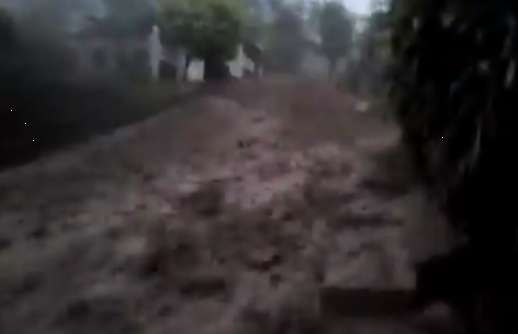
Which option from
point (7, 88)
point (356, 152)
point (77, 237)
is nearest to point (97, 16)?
point (7, 88)

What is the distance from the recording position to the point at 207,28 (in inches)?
158

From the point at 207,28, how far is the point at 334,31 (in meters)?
0.80

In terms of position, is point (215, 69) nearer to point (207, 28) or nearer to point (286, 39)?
point (207, 28)

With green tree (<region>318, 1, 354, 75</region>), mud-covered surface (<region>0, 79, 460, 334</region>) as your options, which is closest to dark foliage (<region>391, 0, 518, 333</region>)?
mud-covered surface (<region>0, 79, 460, 334</region>)

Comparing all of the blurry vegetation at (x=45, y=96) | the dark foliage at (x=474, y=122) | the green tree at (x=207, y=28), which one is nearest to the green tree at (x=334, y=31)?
the green tree at (x=207, y=28)

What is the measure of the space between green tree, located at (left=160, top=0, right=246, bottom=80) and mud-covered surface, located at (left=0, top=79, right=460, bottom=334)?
1.85ft

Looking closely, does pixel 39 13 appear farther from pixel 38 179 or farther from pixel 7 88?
pixel 38 179

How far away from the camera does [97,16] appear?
3639 millimetres

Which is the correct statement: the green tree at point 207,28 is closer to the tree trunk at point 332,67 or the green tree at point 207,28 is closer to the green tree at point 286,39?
the green tree at point 286,39

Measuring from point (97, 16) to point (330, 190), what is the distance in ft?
5.88

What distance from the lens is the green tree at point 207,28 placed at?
3910mm

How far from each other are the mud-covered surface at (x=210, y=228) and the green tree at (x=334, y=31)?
1.44ft

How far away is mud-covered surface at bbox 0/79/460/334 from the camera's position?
7.21 feet

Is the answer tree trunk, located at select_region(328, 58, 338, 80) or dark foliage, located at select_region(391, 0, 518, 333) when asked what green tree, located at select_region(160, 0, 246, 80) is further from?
dark foliage, located at select_region(391, 0, 518, 333)
